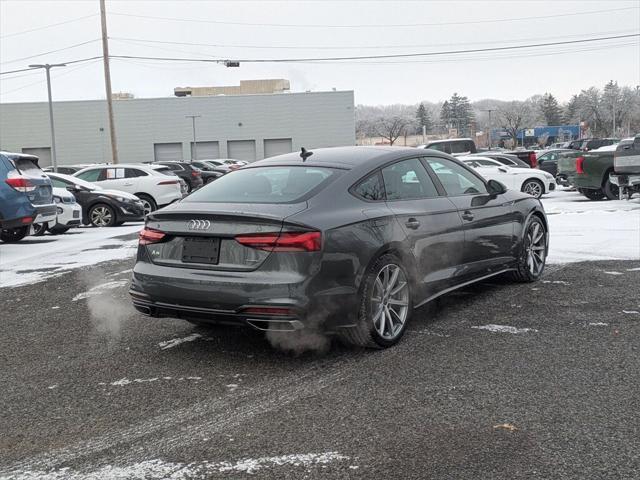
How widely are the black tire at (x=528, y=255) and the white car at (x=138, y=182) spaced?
13.2 meters

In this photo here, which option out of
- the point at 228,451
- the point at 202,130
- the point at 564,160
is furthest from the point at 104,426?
the point at 202,130

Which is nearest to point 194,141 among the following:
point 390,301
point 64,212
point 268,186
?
point 64,212

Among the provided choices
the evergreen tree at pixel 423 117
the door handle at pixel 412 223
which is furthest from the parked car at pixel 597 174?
the evergreen tree at pixel 423 117

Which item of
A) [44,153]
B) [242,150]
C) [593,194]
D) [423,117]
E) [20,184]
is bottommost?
[593,194]

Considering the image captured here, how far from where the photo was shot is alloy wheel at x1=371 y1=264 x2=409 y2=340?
5.00 metres

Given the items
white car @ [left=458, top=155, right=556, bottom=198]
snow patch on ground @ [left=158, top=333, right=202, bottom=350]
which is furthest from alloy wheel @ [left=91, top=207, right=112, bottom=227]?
snow patch on ground @ [left=158, top=333, right=202, bottom=350]

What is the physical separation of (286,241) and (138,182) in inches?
602

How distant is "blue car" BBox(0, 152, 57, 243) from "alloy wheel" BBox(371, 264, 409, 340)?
7987 mm

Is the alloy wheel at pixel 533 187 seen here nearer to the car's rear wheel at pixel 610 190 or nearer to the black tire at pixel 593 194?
the black tire at pixel 593 194

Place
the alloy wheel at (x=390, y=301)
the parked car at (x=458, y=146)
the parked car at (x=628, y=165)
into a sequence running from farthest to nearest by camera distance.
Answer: the parked car at (x=458, y=146), the parked car at (x=628, y=165), the alloy wheel at (x=390, y=301)

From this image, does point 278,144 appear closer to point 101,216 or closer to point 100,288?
point 101,216

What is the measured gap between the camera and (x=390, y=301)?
513 cm

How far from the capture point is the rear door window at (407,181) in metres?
5.51

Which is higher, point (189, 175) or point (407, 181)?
point (407, 181)
